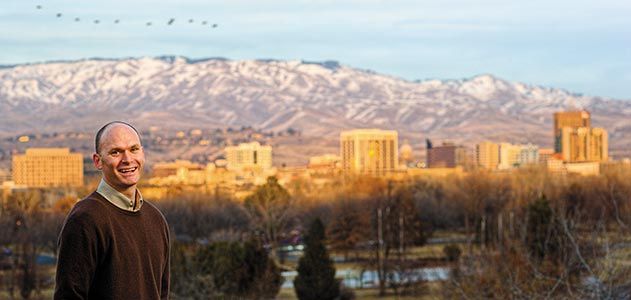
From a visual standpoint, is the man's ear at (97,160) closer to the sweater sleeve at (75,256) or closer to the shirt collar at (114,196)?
the shirt collar at (114,196)

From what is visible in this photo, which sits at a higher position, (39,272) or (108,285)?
(108,285)

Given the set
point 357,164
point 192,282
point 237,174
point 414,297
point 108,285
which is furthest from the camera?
point 357,164

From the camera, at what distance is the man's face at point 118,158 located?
4.06m

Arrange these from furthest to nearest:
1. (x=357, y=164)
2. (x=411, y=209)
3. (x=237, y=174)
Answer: (x=357, y=164) < (x=237, y=174) < (x=411, y=209)

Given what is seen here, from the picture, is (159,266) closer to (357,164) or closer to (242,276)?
(242,276)

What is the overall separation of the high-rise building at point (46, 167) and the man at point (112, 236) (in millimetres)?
159036

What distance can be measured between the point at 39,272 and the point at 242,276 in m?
7.93

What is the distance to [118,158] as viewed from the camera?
160 inches

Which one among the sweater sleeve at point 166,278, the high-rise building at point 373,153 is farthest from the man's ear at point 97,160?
the high-rise building at point 373,153

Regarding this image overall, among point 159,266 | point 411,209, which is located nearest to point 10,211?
point 411,209

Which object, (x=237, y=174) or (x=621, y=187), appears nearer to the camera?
(x=621, y=187)

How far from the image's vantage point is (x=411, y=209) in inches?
2386

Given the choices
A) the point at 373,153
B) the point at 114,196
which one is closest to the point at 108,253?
the point at 114,196

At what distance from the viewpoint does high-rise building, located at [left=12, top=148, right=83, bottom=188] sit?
166625 mm
